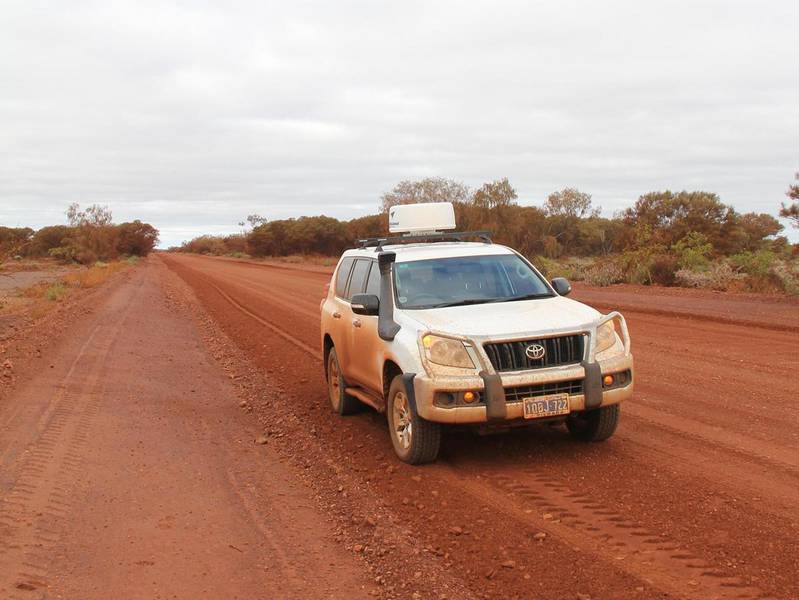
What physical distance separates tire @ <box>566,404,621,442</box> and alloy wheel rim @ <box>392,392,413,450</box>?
1.47 meters

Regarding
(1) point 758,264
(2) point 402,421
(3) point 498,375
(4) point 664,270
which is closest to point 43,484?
(2) point 402,421

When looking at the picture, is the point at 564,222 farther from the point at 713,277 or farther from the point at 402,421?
the point at 402,421

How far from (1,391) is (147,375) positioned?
2.07 m

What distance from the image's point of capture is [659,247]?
30.2 meters

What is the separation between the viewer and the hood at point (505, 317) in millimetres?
6533

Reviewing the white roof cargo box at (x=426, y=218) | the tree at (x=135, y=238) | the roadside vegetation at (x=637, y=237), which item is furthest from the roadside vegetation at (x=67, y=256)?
the roadside vegetation at (x=637, y=237)

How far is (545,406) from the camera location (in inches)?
251

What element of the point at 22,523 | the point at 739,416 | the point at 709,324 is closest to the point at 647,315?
the point at 709,324

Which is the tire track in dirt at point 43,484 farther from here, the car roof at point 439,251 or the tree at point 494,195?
the tree at point 494,195

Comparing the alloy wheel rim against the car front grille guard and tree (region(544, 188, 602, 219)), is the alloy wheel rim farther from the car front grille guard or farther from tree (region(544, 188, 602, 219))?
tree (region(544, 188, 602, 219))

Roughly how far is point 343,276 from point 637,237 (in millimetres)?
24891

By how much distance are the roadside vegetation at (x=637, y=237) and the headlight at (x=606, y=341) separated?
54.4 ft

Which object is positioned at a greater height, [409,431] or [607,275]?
[607,275]

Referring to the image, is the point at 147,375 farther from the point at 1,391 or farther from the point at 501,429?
the point at 501,429
